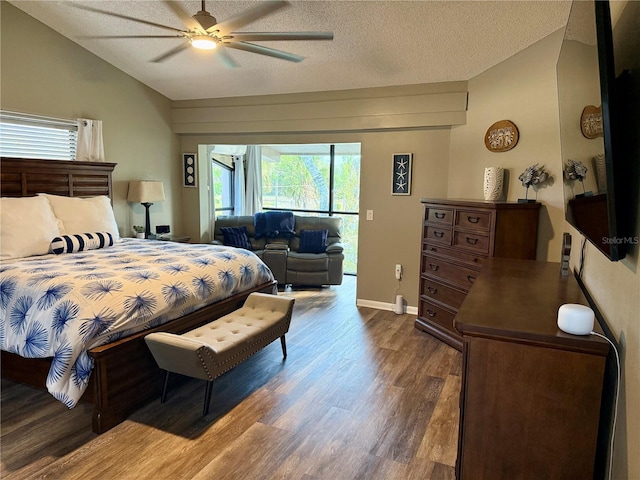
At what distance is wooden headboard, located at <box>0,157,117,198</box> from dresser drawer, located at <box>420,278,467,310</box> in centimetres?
359

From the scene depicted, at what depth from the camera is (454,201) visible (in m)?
3.69

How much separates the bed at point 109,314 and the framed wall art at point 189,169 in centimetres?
244

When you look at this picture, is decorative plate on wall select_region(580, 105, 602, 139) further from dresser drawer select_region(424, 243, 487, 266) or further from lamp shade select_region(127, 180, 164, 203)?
lamp shade select_region(127, 180, 164, 203)

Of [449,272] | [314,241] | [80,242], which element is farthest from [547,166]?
[80,242]

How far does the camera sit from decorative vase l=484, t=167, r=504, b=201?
368cm

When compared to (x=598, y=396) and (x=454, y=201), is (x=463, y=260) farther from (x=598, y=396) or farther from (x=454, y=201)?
→ (x=598, y=396)

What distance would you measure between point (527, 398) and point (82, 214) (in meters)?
3.87

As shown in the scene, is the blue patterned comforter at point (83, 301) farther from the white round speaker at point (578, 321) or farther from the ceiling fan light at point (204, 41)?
the white round speaker at point (578, 321)

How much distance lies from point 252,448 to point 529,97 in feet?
10.9

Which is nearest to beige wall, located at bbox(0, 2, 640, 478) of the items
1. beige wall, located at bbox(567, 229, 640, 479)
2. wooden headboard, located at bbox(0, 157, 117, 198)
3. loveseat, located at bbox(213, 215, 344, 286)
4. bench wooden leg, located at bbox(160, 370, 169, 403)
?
wooden headboard, located at bbox(0, 157, 117, 198)

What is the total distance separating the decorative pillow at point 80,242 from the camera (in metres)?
3.45

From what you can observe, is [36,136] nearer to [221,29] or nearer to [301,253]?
[221,29]

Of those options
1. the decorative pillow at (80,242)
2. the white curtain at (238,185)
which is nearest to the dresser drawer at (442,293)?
the decorative pillow at (80,242)

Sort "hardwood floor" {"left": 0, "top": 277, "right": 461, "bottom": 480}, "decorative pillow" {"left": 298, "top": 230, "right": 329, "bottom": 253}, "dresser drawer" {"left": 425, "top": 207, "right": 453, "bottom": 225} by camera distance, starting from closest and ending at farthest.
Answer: "hardwood floor" {"left": 0, "top": 277, "right": 461, "bottom": 480}
"dresser drawer" {"left": 425, "top": 207, "right": 453, "bottom": 225}
"decorative pillow" {"left": 298, "top": 230, "right": 329, "bottom": 253}
